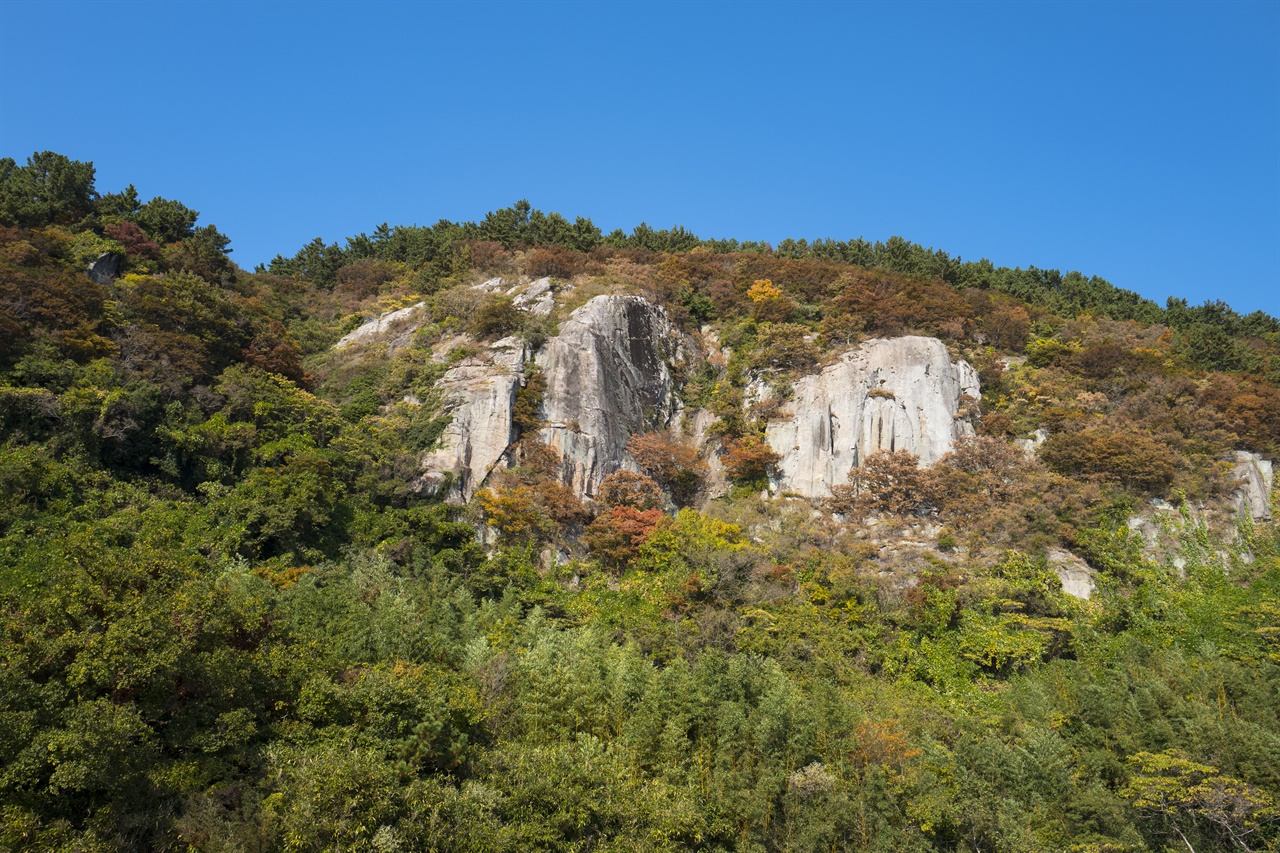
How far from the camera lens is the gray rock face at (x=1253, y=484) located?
31250 millimetres

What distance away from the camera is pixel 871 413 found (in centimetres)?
3569

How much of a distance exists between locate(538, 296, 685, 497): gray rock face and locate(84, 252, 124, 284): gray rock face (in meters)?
18.9

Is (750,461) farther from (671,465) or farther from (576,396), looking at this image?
(576,396)

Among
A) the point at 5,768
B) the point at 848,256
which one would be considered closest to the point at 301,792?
the point at 5,768

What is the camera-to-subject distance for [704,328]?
147ft

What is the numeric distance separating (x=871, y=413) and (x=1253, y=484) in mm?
15584

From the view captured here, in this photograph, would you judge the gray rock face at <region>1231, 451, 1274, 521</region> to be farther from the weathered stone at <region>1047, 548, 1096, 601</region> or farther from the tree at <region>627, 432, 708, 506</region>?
the tree at <region>627, 432, 708, 506</region>

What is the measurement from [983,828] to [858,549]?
11.9 metres

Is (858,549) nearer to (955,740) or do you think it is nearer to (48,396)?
(955,740)

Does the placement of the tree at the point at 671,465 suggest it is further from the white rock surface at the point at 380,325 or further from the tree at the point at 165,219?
the tree at the point at 165,219

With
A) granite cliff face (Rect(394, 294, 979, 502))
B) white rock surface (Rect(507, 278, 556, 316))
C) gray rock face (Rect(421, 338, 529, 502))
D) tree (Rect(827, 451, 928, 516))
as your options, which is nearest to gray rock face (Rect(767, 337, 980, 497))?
granite cliff face (Rect(394, 294, 979, 502))

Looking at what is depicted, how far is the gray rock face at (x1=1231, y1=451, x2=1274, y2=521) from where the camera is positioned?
3125 centimetres

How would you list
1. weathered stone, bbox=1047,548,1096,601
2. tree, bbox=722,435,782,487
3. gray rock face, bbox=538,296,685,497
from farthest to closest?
tree, bbox=722,435,782,487 < gray rock face, bbox=538,296,685,497 < weathered stone, bbox=1047,548,1096,601

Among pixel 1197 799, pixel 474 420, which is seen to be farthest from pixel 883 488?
pixel 474 420
